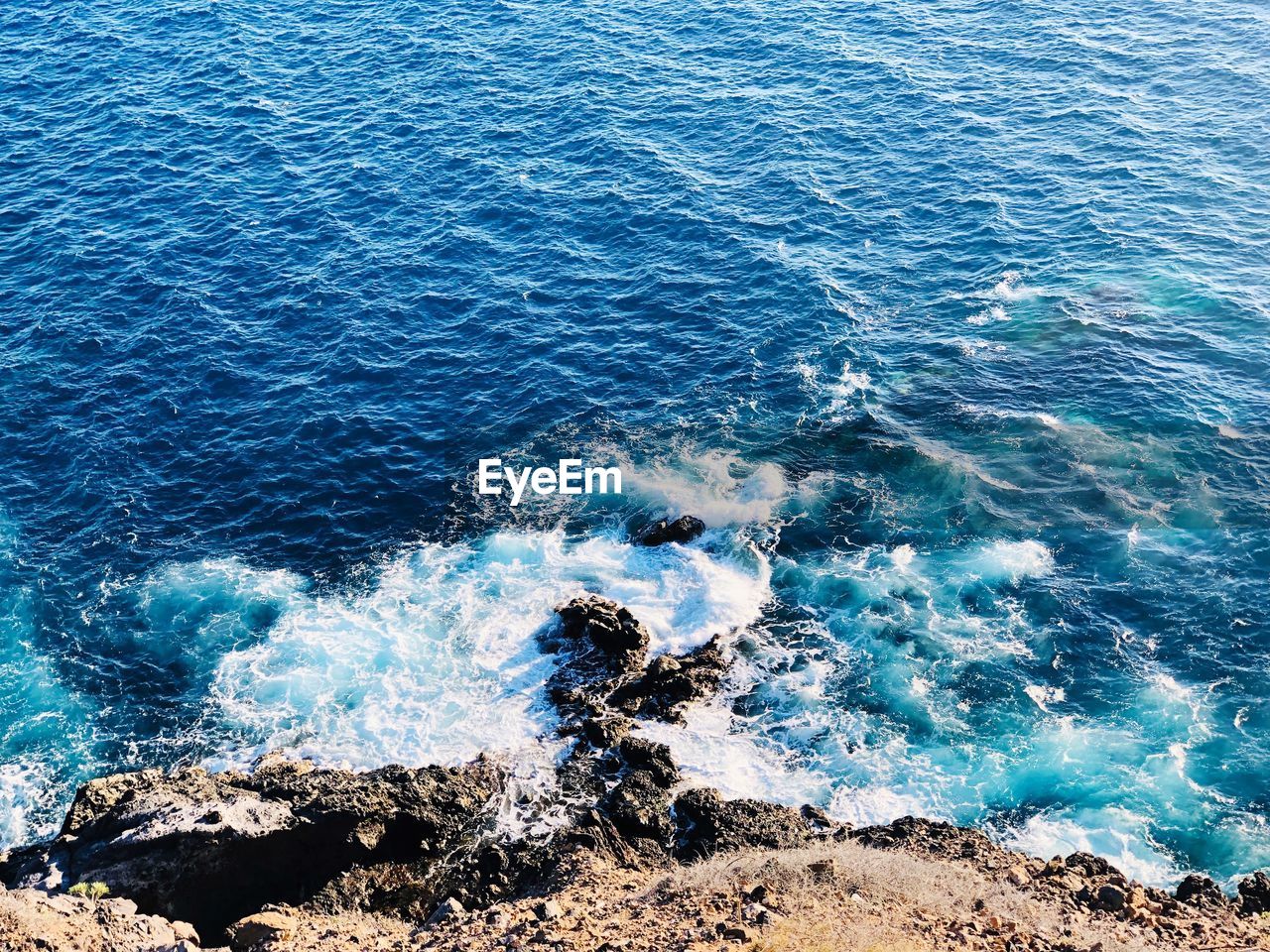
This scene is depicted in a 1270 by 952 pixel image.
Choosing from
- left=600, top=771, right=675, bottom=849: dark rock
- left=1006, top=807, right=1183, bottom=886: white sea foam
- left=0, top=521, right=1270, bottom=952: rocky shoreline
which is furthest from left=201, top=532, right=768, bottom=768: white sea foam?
left=1006, top=807, right=1183, bottom=886: white sea foam

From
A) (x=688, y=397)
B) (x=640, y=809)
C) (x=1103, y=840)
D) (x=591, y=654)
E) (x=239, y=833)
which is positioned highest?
(x=688, y=397)

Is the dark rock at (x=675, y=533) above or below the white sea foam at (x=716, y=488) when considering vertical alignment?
below

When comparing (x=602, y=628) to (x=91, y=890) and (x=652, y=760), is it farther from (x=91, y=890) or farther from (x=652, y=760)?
(x=91, y=890)

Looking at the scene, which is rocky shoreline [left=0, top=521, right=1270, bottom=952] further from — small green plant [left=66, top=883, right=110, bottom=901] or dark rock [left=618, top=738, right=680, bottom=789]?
small green plant [left=66, top=883, right=110, bottom=901]

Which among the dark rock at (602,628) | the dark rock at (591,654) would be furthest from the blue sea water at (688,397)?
the dark rock at (602,628)

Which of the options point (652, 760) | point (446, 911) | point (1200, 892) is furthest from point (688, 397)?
point (1200, 892)

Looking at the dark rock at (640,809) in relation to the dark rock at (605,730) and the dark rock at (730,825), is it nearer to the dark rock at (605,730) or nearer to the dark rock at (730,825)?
the dark rock at (730,825)
